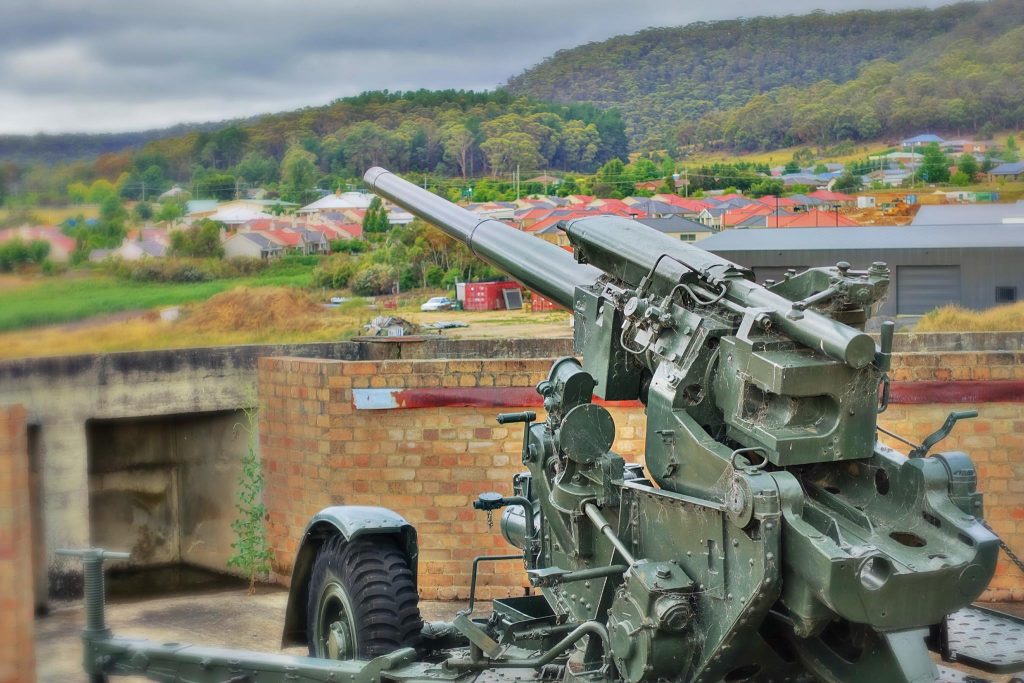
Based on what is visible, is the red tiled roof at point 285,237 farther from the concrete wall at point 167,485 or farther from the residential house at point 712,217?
the residential house at point 712,217

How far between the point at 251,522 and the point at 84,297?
272 centimetres

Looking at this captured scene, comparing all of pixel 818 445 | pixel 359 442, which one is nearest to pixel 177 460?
pixel 359 442

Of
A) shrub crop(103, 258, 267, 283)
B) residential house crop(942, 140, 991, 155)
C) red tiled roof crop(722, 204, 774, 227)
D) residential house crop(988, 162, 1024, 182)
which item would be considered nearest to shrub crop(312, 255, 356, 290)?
shrub crop(103, 258, 267, 283)

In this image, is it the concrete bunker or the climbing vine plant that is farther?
the concrete bunker

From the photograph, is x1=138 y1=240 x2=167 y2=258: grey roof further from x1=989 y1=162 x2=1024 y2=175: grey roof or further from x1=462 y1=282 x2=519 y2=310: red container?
x1=989 y1=162 x2=1024 y2=175: grey roof

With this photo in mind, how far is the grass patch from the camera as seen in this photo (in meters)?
19.4

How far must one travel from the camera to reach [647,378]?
6.57 m

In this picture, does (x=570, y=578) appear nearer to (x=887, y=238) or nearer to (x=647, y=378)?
(x=647, y=378)

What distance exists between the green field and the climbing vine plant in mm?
1879

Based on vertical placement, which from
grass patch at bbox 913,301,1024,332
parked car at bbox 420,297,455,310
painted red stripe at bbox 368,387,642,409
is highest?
parked car at bbox 420,297,455,310

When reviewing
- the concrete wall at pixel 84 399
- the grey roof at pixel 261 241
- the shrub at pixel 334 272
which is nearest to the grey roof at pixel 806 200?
the shrub at pixel 334 272

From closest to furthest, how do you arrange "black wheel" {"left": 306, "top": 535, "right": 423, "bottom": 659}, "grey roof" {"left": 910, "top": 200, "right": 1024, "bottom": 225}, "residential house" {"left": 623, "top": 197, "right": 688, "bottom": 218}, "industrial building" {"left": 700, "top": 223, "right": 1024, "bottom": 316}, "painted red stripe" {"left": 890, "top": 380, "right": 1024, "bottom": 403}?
1. "black wheel" {"left": 306, "top": 535, "right": 423, "bottom": 659}
2. "painted red stripe" {"left": 890, "top": 380, "right": 1024, "bottom": 403}
3. "industrial building" {"left": 700, "top": 223, "right": 1024, "bottom": 316}
4. "residential house" {"left": 623, "top": 197, "right": 688, "bottom": 218}
5. "grey roof" {"left": 910, "top": 200, "right": 1024, "bottom": 225}

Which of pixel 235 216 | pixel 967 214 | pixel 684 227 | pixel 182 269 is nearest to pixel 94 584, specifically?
pixel 182 269

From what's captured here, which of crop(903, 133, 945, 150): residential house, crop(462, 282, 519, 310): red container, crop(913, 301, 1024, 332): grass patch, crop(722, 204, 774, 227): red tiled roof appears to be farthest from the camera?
crop(903, 133, 945, 150): residential house
